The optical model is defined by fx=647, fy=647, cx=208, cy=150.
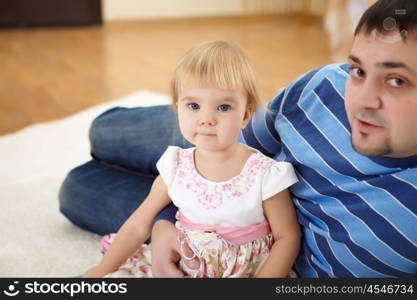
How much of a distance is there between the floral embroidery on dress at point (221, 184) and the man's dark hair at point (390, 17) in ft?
1.03

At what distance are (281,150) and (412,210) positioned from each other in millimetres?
365

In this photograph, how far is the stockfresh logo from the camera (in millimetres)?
1046

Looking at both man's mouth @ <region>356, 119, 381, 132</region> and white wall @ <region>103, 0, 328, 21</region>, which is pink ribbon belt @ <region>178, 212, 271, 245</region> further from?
white wall @ <region>103, 0, 328, 21</region>

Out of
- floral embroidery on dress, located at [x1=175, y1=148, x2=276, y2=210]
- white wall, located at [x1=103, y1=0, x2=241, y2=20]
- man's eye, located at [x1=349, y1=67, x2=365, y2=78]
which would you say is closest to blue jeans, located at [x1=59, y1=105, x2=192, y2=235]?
floral embroidery on dress, located at [x1=175, y1=148, x2=276, y2=210]

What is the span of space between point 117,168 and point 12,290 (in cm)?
76

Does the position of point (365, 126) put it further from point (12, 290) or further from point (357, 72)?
point (12, 290)

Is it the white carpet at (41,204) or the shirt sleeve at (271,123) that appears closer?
the shirt sleeve at (271,123)

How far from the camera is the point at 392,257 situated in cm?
102

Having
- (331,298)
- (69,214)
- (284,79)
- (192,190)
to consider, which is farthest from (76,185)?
(284,79)

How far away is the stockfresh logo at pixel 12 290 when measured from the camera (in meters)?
1.05

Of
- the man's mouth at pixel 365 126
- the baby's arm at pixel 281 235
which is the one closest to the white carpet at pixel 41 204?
the baby's arm at pixel 281 235

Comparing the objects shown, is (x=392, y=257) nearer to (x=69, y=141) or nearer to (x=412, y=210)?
(x=412, y=210)

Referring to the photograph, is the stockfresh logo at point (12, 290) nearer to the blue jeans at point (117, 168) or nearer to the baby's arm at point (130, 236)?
the baby's arm at point (130, 236)

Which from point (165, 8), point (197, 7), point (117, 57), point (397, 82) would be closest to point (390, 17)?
point (397, 82)
